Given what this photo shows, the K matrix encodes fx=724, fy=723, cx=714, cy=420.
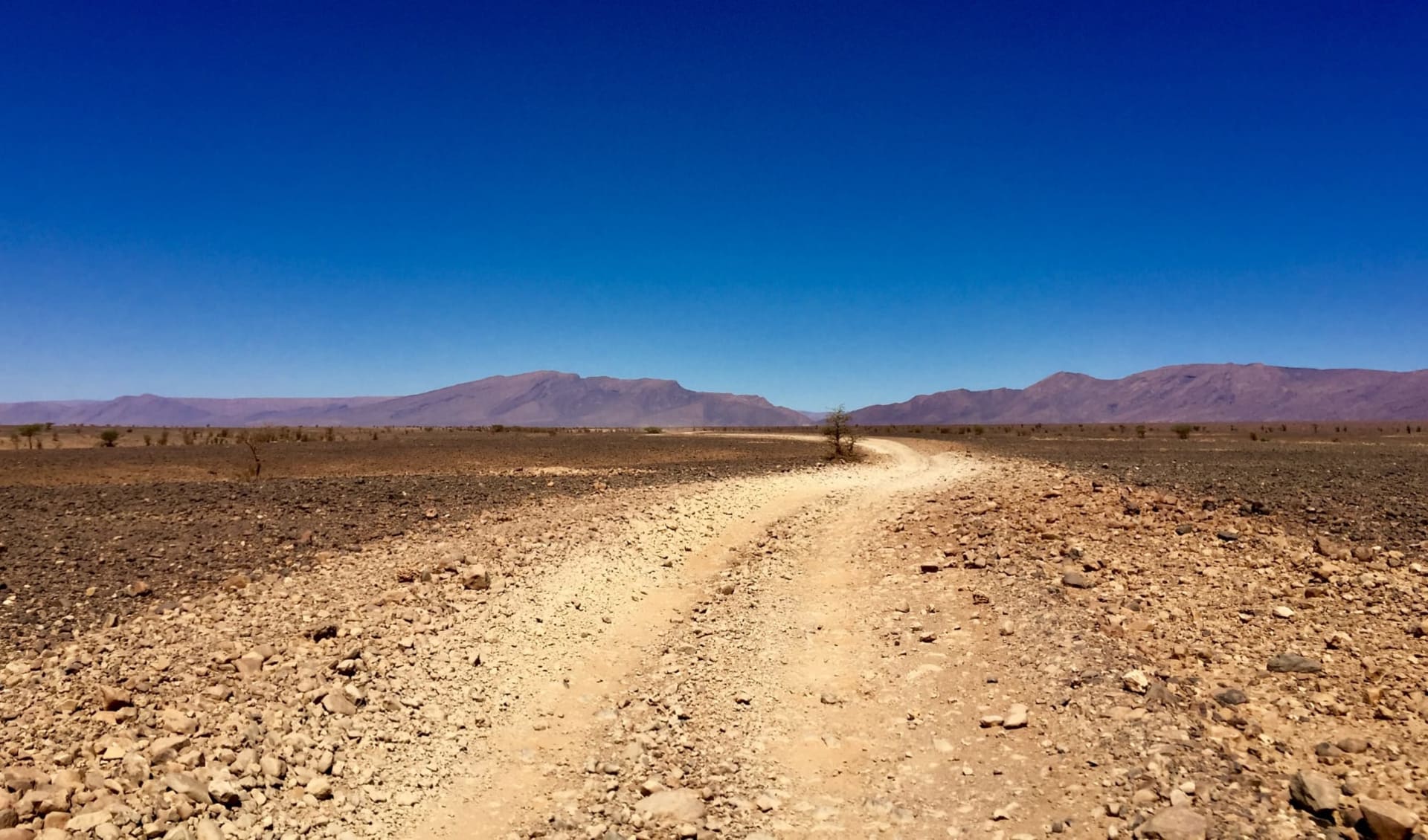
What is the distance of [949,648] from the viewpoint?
26.6 ft

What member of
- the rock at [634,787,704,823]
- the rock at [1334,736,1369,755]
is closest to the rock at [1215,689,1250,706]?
the rock at [1334,736,1369,755]

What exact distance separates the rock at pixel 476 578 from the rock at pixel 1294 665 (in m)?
9.16

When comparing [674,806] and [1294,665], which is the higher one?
[1294,665]

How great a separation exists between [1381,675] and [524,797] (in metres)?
7.33

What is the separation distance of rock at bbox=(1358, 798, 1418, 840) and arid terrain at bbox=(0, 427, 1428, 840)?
2 centimetres

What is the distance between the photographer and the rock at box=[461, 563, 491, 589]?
33.8ft

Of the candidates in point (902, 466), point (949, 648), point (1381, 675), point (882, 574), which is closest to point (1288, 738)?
point (1381, 675)

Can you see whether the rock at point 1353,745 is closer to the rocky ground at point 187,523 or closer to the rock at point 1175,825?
the rock at point 1175,825

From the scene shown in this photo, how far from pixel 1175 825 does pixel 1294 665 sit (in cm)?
278

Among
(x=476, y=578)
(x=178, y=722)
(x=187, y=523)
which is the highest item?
(x=187, y=523)

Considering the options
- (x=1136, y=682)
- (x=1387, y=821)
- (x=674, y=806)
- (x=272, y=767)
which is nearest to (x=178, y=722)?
(x=272, y=767)

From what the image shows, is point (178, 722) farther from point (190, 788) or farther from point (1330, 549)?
point (1330, 549)

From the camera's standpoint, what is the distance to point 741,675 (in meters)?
7.96

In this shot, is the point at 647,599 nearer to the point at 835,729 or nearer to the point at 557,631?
the point at 557,631
